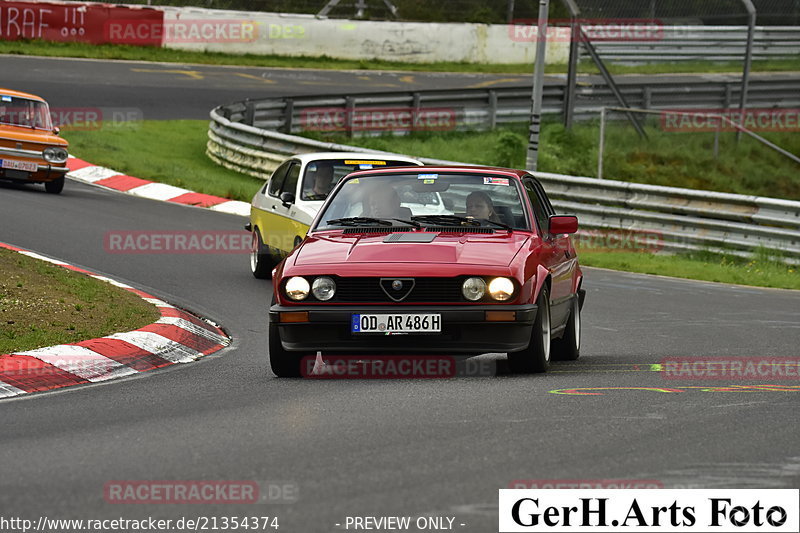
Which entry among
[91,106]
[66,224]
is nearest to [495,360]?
[66,224]

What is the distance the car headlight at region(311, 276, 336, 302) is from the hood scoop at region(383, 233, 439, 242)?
0.59 meters

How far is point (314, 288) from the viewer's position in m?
8.55

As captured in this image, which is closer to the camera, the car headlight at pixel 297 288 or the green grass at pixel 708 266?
the car headlight at pixel 297 288

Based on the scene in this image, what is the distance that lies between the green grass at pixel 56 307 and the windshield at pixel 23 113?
897 cm

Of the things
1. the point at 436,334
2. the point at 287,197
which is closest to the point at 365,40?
the point at 287,197

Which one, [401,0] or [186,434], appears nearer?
[186,434]

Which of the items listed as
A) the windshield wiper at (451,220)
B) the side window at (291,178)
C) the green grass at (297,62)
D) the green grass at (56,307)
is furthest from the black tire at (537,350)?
the green grass at (297,62)

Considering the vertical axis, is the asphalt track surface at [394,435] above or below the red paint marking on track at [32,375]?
above

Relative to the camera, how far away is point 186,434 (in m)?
6.61

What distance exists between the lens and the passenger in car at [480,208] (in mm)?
9500

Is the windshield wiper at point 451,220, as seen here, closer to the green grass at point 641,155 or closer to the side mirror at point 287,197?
the side mirror at point 287,197

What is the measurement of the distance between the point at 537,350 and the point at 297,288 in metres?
1.59

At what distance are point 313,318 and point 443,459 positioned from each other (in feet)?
8.92

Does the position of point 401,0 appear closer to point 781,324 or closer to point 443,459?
point 781,324
